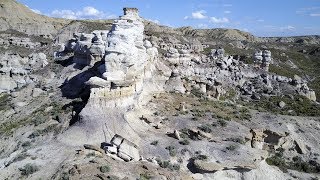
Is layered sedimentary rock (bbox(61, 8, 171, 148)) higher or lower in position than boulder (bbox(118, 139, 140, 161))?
higher

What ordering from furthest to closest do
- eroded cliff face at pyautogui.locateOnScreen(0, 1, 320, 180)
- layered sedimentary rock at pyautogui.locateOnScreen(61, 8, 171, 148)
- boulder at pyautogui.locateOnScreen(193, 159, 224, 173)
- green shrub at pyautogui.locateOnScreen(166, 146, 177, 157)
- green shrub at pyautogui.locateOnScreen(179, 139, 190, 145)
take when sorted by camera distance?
green shrub at pyautogui.locateOnScreen(179, 139, 190, 145), layered sedimentary rock at pyautogui.locateOnScreen(61, 8, 171, 148), green shrub at pyautogui.locateOnScreen(166, 146, 177, 157), boulder at pyautogui.locateOnScreen(193, 159, 224, 173), eroded cliff face at pyautogui.locateOnScreen(0, 1, 320, 180)

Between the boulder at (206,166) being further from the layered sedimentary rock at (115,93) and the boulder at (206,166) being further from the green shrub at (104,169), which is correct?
the green shrub at (104,169)

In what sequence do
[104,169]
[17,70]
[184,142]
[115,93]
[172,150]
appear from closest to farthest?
[104,169] < [172,150] < [184,142] < [115,93] < [17,70]

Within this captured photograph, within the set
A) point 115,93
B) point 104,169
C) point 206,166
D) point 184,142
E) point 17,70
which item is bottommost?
point 206,166

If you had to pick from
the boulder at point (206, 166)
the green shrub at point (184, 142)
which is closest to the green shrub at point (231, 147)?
the boulder at point (206, 166)

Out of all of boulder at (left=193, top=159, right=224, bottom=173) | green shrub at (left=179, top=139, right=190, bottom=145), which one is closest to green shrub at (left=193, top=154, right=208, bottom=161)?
boulder at (left=193, top=159, right=224, bottom=173)

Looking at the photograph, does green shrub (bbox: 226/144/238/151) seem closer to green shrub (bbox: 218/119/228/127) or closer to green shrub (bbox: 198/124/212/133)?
green shrub (bbox: 198/124/212/133)

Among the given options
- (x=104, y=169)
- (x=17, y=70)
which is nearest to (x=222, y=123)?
(x=104, y=169)

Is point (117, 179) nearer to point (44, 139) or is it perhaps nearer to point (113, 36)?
point (44, 139)

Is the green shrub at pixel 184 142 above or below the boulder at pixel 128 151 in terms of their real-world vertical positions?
below

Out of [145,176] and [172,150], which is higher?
[172,150]

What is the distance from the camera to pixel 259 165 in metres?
24.0

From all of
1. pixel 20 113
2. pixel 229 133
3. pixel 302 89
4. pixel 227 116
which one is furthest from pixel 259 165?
pixel 302 89

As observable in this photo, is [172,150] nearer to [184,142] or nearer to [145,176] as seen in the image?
[184,142]
